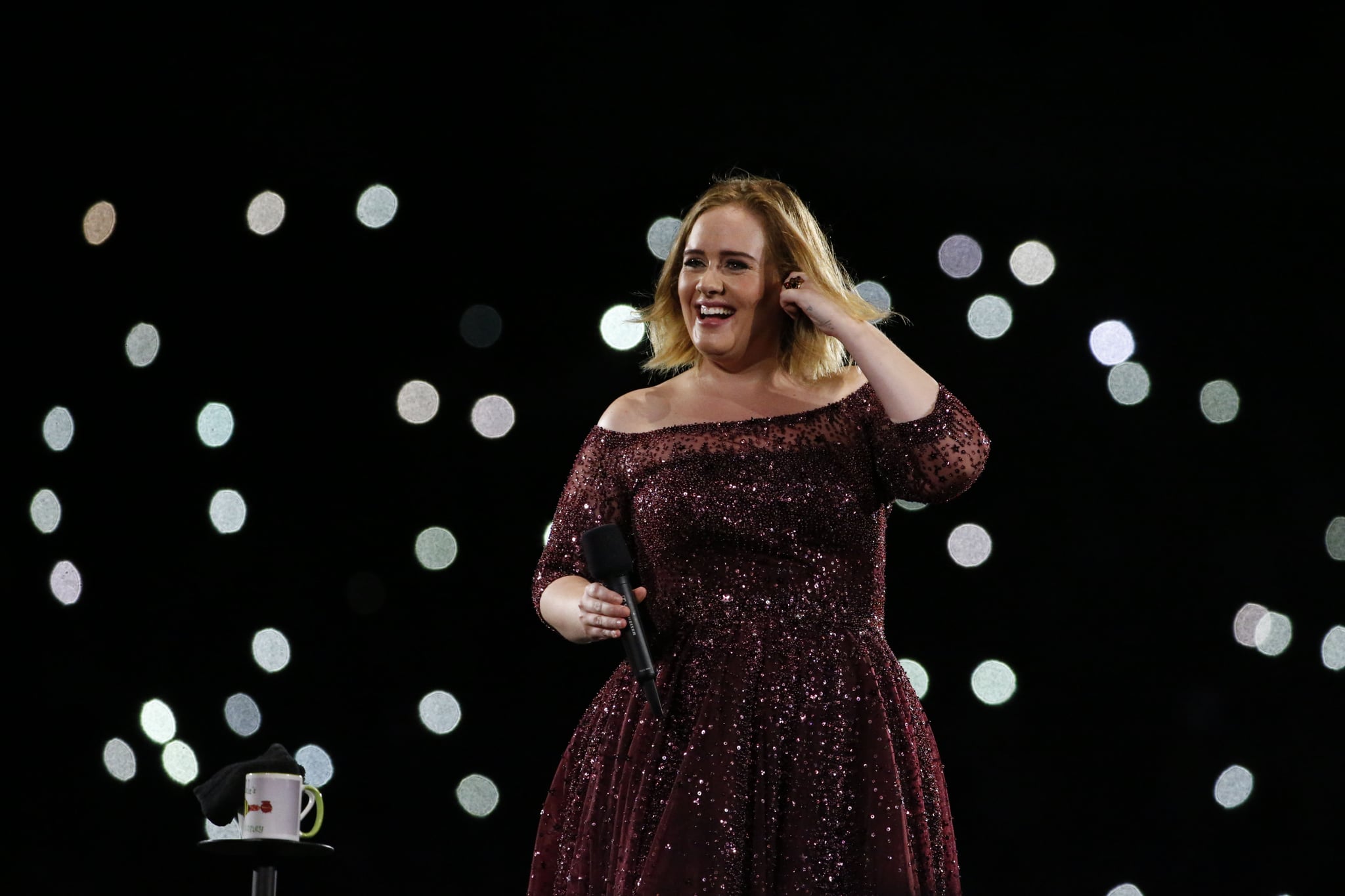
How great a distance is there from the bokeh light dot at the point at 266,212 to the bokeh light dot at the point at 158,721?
95 centimetres

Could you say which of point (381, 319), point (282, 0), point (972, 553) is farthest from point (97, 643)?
point (972, 553)

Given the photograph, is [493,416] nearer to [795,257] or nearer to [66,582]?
[66,582]

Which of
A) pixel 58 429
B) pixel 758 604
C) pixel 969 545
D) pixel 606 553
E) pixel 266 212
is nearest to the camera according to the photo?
pixel 606 553

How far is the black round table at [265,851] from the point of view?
58.0 inches

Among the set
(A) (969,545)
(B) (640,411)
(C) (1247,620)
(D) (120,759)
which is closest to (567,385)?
(A) (969,545)

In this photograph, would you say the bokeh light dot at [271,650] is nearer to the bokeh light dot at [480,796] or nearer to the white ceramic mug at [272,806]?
the bokeh light dot at [480,796]

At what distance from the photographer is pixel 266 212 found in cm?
261

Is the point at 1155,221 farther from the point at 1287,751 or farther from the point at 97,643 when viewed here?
the point at 97,643

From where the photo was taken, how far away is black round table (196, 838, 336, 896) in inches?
58.0

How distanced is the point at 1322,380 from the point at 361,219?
1.81 metres

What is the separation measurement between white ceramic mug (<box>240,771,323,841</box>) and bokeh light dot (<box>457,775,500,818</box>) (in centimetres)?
98

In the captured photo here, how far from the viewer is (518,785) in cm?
253

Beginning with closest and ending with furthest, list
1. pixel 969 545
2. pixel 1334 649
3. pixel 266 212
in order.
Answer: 1. pixel 1334 649
2. pixel 969 545
3. pixel 266 212

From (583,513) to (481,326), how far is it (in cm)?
106
